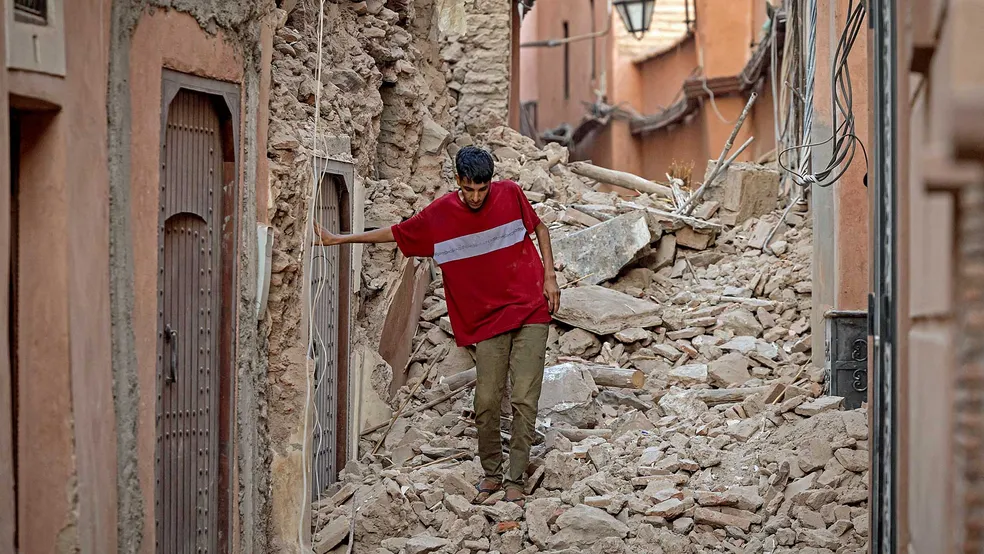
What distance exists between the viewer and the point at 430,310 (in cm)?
952

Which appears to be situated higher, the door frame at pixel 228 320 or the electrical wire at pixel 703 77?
the electrical wire at pixel 703 77

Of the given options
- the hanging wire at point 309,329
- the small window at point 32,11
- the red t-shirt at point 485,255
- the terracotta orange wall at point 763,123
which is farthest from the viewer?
the terracotta orange wall at point 763,123

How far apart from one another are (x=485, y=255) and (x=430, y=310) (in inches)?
110

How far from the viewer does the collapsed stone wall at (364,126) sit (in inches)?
241

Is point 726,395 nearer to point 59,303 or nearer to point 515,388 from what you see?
point 515,388

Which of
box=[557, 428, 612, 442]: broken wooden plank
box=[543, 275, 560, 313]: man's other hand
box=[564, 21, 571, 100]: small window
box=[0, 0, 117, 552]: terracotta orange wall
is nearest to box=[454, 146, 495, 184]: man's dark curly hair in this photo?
box=[543, 275, 560, 313]: man's other hand

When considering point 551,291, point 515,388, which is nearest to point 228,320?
point 515,388

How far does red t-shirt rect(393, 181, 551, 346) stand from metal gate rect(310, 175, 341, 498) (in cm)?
51

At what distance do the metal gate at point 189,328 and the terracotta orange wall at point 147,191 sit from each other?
17 cm

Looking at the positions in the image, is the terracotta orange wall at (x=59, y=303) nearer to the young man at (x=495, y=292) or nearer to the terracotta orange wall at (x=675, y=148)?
the young man at (x=495, y=292)

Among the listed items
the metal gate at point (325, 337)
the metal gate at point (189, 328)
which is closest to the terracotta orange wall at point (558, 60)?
the metal gate at point (325, 337)

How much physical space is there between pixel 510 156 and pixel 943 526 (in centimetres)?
1034

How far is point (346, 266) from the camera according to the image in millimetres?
7469

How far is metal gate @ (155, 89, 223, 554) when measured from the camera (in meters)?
5.14
